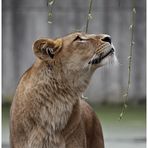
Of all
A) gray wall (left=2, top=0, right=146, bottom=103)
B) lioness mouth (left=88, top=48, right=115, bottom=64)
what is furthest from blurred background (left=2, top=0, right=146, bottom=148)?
lioness mouth (left=88, top=48, right=115, bottom=64)

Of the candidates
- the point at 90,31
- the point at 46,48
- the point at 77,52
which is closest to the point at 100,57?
the point at 77,52

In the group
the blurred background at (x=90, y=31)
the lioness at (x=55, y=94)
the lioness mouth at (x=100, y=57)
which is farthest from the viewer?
the blurred background at (x=90, y=31)

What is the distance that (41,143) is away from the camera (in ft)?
18.9

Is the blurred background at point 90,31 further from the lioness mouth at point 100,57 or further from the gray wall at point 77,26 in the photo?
the lioness mouth at point 100,57

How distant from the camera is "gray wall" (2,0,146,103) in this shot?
13656mm

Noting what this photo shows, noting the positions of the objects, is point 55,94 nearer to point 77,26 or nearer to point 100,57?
point 100,57

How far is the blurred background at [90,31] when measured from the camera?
13602 millimetres

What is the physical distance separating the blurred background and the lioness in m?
7.62

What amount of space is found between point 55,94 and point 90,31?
7779mm

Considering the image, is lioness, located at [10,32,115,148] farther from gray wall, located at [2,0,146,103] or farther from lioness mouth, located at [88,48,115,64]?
gray wall, located at [2,0,146,103]

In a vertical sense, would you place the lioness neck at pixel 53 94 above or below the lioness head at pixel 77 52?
below

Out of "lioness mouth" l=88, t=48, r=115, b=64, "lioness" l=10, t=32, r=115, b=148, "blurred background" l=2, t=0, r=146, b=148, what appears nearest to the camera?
"lioness mouth" l=88, t=48, r=115, b=64

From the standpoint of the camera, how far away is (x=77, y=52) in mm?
5789

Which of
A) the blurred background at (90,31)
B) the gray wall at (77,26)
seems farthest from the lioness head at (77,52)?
the gray wall at (77,26)
